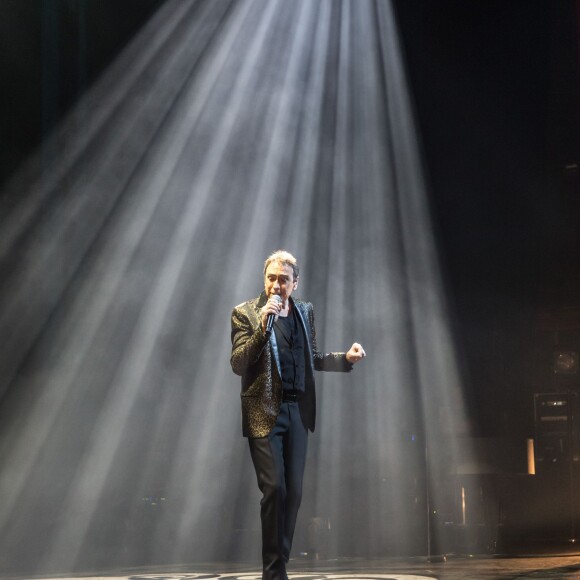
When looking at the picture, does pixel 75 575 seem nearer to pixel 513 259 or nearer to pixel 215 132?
pixel 215 132

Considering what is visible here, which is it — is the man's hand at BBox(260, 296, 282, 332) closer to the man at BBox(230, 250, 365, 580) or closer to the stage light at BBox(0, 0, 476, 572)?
the man at BBox(230, 250, 365, 580)

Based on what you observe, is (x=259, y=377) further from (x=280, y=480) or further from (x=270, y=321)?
(x=280, y=480)

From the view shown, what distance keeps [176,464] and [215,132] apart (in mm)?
2397

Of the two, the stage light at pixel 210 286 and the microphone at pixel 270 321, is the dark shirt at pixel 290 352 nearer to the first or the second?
the microphone at pixel 270 321

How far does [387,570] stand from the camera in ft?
13.2

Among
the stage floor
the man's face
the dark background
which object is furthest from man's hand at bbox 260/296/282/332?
the dark background

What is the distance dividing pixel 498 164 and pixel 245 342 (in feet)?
14.3

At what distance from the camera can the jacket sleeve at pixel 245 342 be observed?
2703mm

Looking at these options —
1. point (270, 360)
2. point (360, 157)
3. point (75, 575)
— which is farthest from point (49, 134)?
point (270, 360)

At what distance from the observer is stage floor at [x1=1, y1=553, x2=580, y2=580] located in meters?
3.61

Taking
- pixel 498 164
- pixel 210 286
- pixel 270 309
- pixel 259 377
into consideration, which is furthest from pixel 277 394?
pixel 498 164

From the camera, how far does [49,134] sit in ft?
17.9

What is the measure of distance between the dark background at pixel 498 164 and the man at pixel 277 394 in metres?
A: 3.58

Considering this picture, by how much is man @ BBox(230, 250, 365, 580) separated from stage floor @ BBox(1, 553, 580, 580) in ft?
3.21
